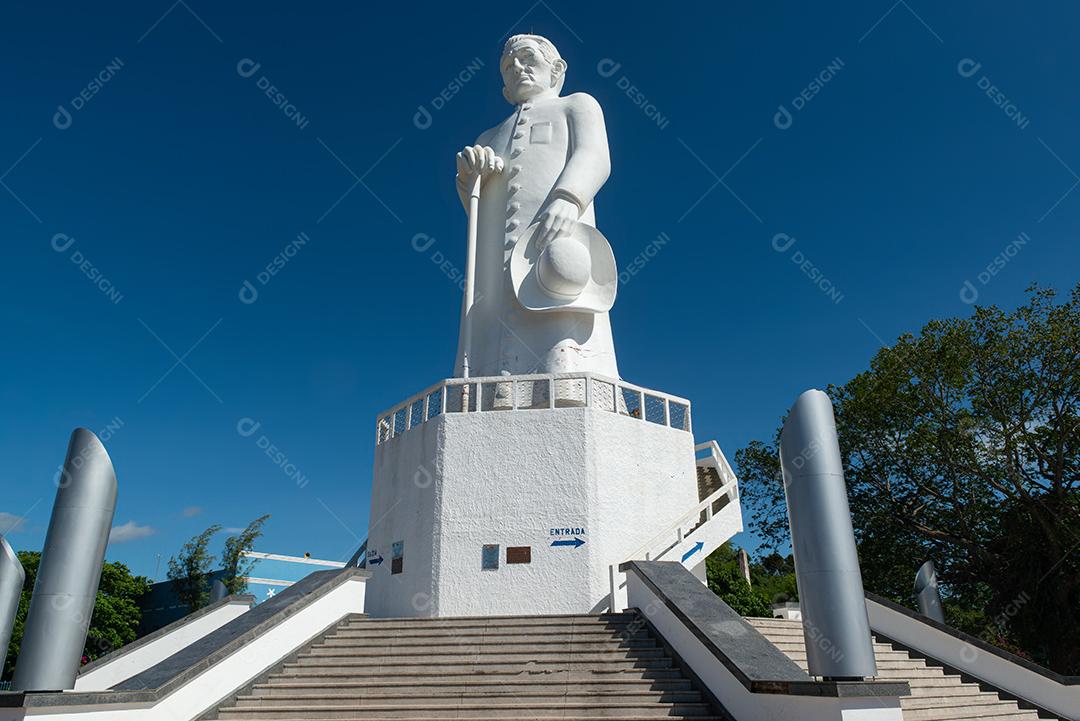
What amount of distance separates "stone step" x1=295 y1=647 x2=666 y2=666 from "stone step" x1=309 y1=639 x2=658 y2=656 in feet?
0.07

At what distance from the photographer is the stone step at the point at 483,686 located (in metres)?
8.11

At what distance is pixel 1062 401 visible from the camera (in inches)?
693

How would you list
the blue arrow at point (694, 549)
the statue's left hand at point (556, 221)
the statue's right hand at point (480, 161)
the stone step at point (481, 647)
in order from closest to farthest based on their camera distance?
the stone step at point (481, 647), the blue arrow at point (694, 549), the statue's left hand at point (556, 221), the statue's right hand at point (480, 161)

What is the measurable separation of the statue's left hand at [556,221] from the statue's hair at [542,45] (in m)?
5.25

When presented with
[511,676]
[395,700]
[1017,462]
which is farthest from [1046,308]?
[395,700]

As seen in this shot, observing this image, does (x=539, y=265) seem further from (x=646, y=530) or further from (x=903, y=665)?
(x=903, y=665)

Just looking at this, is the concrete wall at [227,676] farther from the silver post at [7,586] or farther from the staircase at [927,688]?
the staircase at [927,688]

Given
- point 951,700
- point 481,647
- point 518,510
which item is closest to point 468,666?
point 481,647

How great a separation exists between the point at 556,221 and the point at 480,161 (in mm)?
2982

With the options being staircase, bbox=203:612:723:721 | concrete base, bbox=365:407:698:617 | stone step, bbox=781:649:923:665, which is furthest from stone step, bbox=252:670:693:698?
concrete base, bbox=365:407:698:617

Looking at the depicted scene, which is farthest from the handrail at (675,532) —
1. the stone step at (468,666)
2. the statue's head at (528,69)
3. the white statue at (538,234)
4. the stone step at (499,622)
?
the statue's head at (528,69)

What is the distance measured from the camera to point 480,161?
16.7 metres

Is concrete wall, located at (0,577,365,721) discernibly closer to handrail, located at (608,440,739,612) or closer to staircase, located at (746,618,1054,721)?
handrail, located at (608,440,739,612)

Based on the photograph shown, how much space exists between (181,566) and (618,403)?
20712 millimetres
